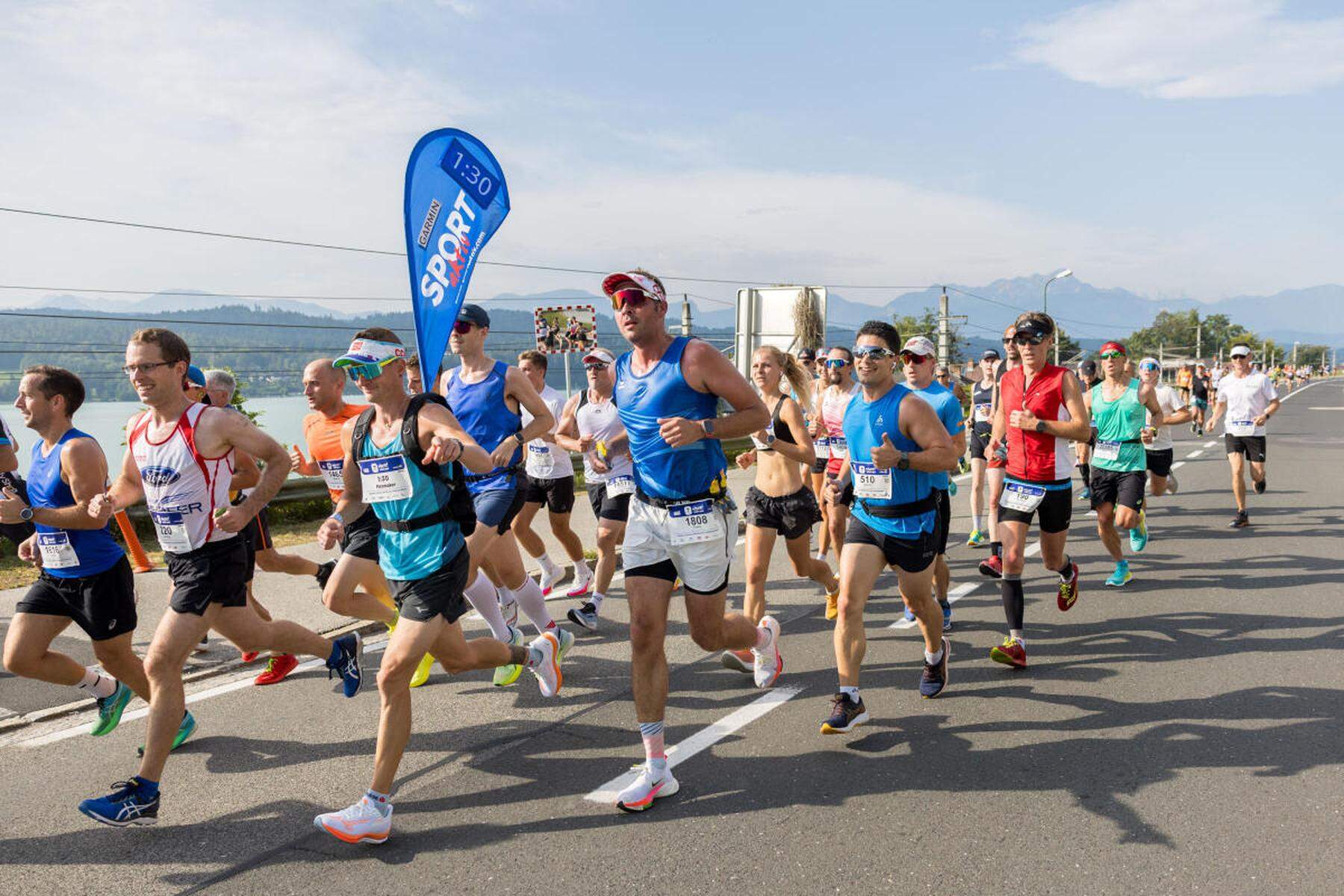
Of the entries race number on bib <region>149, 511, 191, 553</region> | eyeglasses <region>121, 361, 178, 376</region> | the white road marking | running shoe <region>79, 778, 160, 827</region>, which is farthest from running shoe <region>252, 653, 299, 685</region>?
the white road marking

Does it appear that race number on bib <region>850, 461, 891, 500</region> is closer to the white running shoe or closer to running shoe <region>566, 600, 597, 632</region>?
the white running shoe

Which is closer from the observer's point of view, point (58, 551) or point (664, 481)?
point (664, 481)

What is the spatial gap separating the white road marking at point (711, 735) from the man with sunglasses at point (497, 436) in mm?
1087

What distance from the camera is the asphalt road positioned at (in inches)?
129

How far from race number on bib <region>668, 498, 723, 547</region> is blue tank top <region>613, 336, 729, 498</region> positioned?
53mm

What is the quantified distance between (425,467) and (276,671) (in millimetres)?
2378

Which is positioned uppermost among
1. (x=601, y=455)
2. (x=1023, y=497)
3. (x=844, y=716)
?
(x=601, y=455)

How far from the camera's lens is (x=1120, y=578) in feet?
25.3

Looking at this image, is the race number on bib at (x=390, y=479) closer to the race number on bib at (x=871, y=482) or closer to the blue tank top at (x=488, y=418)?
the blue tank top at (x=488, y=418)

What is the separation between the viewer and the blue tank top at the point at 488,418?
5.64 metres

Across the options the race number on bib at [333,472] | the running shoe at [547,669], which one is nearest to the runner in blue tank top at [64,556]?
the race number on bib at [333,472]

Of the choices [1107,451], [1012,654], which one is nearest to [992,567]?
[1107,451]

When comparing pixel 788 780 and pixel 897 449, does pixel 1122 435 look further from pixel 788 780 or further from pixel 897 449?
pixel 788 780

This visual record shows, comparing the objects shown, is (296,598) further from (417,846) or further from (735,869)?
(735,869)
